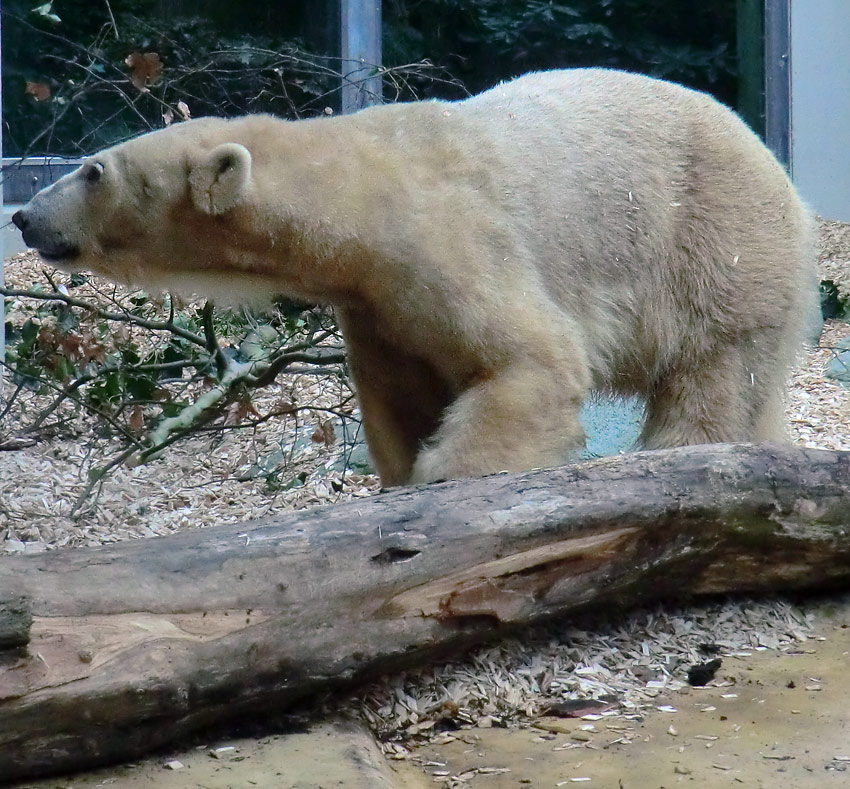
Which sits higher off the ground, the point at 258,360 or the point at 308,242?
the point at 308,242

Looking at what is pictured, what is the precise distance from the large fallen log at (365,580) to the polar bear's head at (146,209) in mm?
931

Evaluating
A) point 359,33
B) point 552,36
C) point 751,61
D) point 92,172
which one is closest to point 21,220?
point 92,172

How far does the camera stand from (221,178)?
2.85m

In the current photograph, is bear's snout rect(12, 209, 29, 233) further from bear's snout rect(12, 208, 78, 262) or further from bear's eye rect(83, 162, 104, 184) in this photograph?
bear's eye rect(83, 162, 104, 184)

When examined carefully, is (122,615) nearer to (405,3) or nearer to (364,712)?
(364,712)

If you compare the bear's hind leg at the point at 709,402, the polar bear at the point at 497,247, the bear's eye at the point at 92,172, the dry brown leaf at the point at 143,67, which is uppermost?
the dry brown leaf at the point at 143,67

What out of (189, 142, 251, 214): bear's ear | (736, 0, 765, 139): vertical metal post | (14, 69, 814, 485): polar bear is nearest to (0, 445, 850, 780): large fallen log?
(14, 69, 814, 485): polar bear

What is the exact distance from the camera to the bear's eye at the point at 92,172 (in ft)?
9.57

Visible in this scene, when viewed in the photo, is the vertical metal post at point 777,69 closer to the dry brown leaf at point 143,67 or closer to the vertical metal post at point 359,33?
the vertical metal post at point 359,33

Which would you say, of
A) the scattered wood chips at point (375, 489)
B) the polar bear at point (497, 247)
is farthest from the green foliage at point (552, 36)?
the polar bear at point (497, 247)

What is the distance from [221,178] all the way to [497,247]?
785 mm

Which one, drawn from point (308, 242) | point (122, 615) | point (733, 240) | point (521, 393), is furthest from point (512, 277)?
point (122, 615)

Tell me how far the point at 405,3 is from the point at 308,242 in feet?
15.1

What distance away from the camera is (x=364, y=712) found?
2.41 metres
